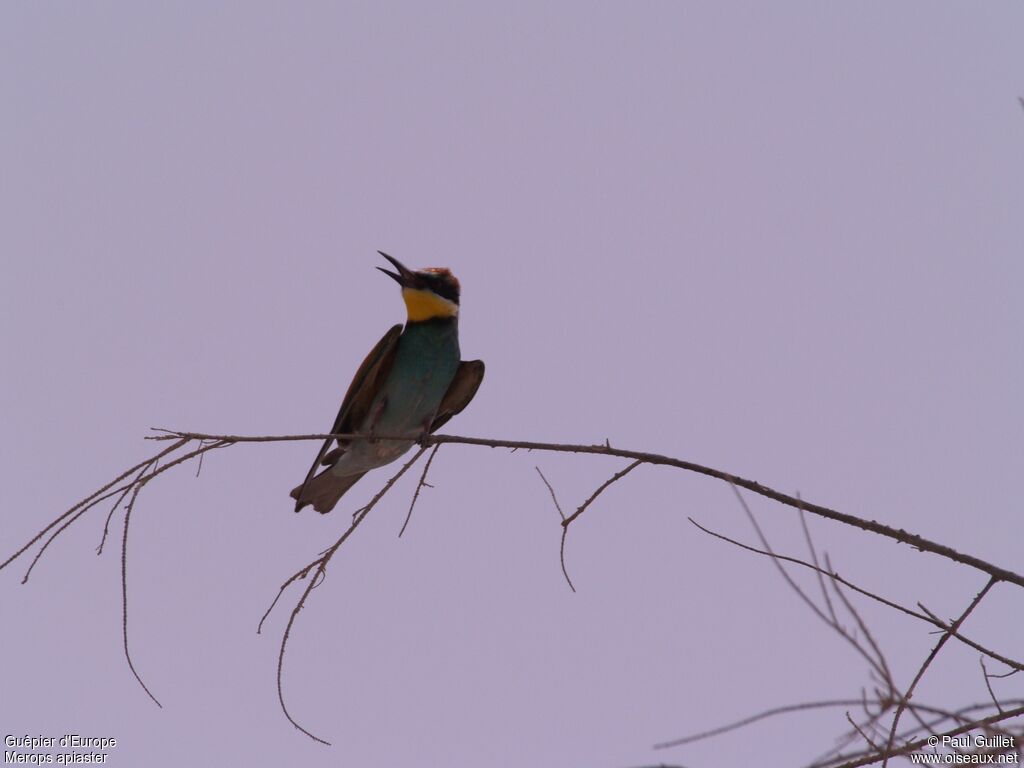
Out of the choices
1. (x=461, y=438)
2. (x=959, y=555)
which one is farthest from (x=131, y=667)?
(x=959, y=555)

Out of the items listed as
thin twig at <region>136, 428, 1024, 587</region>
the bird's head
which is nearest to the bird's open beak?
the bird's head

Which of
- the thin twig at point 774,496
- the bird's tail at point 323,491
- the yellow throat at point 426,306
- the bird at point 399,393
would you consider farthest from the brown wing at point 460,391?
the thin twig at point 774,496

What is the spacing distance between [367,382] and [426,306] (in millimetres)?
527

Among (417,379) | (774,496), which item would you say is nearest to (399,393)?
(417,379)

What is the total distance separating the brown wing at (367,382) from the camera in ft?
18.9

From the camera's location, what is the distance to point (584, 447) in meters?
2.86

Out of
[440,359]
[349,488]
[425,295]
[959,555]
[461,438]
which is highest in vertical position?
[425,295]

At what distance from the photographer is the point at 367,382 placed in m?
A: 5.76

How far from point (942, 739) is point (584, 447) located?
123 centimetres

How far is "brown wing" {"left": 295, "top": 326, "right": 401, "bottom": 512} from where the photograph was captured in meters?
5.76

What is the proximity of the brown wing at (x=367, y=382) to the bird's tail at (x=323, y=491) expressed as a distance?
4cm

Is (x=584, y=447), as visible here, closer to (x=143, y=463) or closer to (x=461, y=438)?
(x=461, y=438)

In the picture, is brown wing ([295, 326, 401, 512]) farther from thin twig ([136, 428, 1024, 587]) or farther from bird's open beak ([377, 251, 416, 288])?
thin twig ([136, 428, 1024, 587])

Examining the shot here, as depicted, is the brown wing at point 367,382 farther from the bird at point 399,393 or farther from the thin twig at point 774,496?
the thin twig at point 774,496
